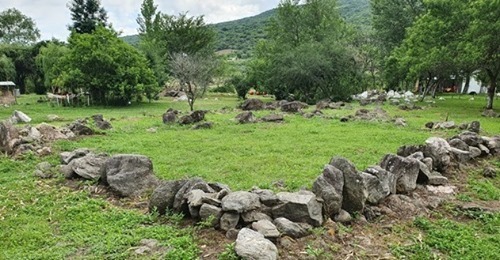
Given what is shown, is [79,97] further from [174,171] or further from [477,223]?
[477,223]

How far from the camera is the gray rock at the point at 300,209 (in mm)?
4535

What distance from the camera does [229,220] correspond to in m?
4.46

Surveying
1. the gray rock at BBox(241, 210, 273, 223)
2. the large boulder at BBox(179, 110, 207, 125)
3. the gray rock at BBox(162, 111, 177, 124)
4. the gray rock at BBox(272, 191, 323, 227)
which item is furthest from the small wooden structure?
the gray rock at BBox(272, 191, 323, 227)

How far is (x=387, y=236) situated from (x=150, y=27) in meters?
43.6

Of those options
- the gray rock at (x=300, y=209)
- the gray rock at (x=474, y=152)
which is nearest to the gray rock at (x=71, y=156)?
the gray rock at (x=300, y=209)

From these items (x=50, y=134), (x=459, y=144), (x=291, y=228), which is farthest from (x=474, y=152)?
(x=50, y=134)

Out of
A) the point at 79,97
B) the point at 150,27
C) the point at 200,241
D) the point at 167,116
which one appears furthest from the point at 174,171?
the point at 150,27

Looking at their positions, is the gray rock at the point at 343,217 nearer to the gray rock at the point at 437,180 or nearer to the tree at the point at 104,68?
the gray rock at the point at 437,180

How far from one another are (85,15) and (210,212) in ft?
120

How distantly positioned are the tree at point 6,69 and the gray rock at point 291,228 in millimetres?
39004

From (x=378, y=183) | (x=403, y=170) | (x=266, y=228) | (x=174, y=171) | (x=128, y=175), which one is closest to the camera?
(x=266, y=228)

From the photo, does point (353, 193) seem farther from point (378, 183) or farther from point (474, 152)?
point (474, 152)

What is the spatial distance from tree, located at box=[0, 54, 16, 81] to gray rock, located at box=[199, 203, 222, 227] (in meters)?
38.2

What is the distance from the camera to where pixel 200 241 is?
4297 mm
